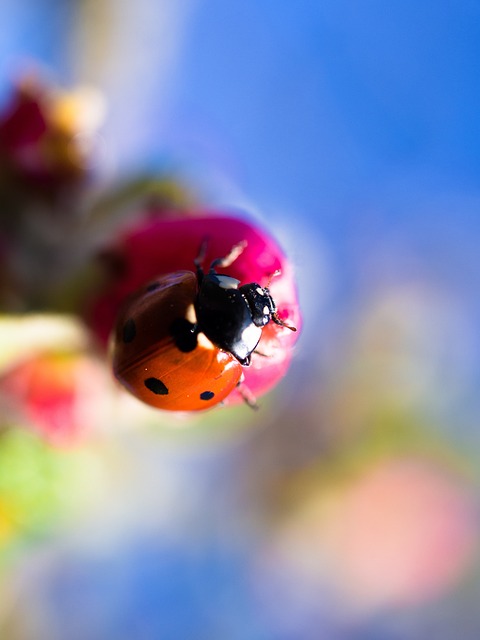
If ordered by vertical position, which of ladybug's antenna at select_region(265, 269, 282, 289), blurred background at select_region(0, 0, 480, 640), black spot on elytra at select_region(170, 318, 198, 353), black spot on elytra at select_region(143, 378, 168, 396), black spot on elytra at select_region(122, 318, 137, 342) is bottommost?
ladybug's antenna at select_region(265, 269, 282, 289)

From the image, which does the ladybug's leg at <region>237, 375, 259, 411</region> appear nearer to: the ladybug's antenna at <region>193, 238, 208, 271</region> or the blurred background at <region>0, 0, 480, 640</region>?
the ladybug's antenna at <region>193, 238, 208, 271</region>

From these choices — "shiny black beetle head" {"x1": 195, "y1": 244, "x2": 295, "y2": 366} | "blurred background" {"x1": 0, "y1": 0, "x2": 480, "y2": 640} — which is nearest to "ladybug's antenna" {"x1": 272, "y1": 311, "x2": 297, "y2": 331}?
"shiny black beetle head" {"x1": 195, "y1": 244, "x2": 295, "y2": 366}

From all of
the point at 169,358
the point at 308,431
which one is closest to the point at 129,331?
the point at 169,358

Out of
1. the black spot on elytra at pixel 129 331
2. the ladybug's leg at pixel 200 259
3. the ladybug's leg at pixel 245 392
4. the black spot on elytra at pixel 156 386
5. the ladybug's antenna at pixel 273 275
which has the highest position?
the ladybug's leg at pixel 200 259

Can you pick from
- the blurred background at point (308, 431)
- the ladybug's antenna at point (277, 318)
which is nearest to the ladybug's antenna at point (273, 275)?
the ladybug's antenna at point (277, 318)

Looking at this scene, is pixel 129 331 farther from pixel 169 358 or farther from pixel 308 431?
pixel 308 431

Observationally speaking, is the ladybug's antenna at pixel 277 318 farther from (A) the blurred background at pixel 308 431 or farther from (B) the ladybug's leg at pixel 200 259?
(A) the blurred background at pixel 308 431

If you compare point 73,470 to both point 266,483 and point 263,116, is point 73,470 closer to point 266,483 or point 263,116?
point 266,483
